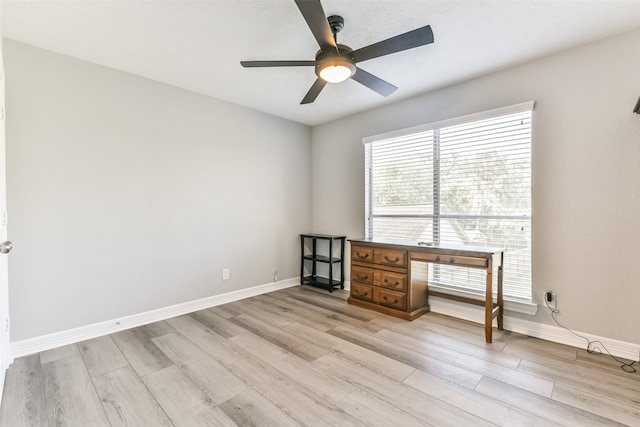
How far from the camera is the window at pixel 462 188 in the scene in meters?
2.69

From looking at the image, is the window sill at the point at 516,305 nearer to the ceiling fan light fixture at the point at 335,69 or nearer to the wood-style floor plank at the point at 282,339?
the wood-style floor plank at the point at 282,339

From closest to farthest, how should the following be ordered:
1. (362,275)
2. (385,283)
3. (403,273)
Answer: (403,273), (385,283), (362,275)

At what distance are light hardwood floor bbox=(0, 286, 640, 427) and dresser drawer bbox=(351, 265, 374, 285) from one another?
596 mm

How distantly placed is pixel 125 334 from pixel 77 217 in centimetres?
115

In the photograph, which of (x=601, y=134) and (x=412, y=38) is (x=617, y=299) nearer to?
(x=601, y=134)

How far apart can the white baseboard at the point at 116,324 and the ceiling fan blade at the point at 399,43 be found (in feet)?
9.84

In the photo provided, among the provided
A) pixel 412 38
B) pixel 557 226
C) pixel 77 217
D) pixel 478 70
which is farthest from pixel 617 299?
pixel 77 217

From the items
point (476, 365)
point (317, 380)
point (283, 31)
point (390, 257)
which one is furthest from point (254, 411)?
point (283, 31)

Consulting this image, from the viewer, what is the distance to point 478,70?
109 inches

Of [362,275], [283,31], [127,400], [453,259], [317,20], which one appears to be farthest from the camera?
[362,275]

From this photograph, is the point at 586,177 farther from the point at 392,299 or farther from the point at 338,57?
the point at 338,57

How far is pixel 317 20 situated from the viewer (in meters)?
1.61

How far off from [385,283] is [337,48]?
2.33 meters

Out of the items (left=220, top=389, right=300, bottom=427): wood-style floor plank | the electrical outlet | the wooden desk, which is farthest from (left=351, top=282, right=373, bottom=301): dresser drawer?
(left=220, top=389, right=300, bottom=427): wood-style floor plank
